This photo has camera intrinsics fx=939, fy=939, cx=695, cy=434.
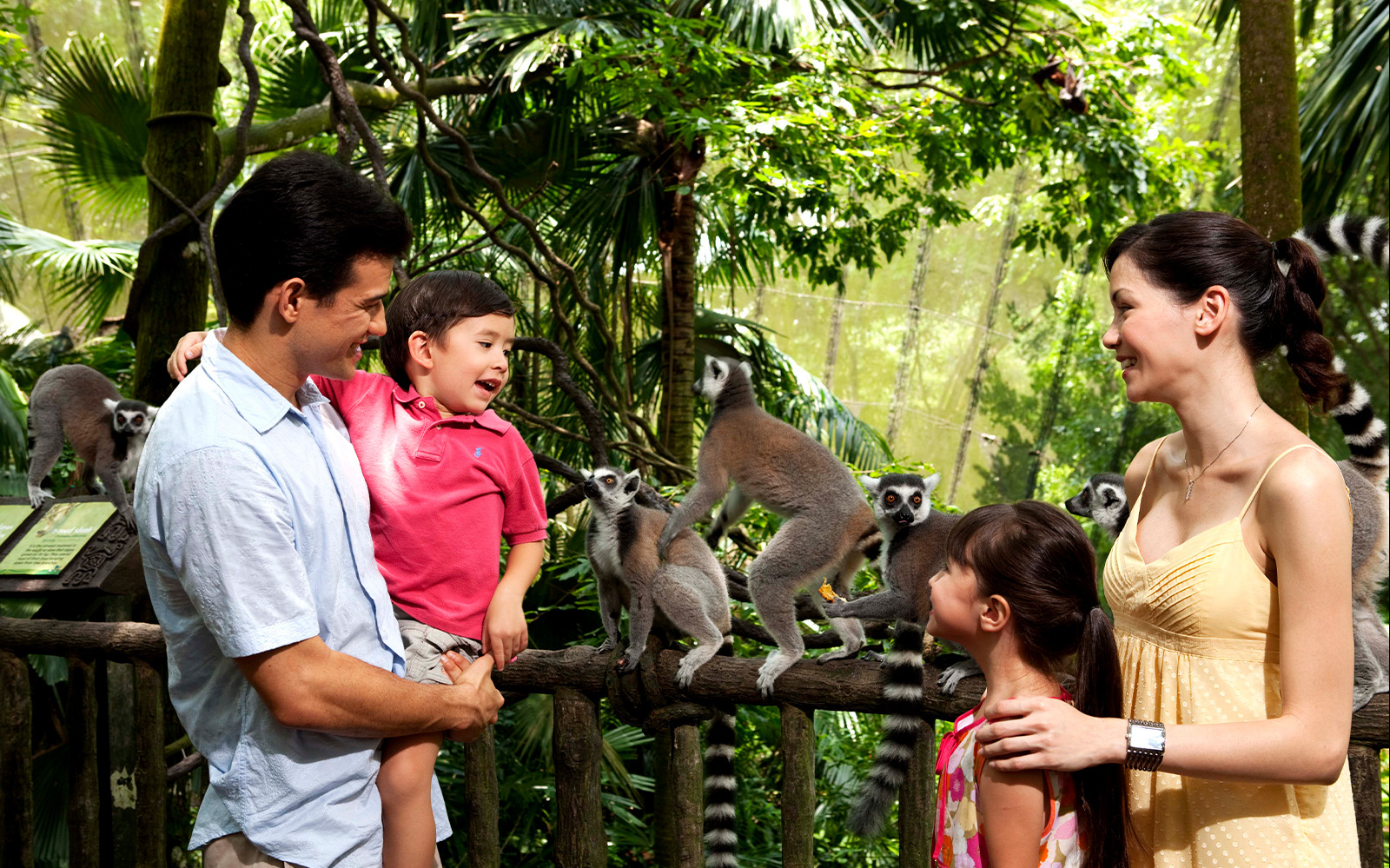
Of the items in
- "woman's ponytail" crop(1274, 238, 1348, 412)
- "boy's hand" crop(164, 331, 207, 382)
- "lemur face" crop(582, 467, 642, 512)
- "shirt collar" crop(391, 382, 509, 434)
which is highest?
"woman's ponytail" crop(1274, 238, 1348, 412)

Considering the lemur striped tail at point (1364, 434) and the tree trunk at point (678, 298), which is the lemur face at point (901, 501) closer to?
the lemur striped tail at point (1364, 434)

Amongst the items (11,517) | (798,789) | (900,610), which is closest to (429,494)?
(798,789)

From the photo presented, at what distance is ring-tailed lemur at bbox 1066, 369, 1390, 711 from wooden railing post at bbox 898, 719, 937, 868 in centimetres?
91

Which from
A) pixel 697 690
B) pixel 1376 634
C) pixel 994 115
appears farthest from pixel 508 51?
pixel 1376 634

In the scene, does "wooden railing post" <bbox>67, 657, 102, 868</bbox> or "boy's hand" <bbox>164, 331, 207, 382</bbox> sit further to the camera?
"wooden railing post" <bbox>67, 657, 102, 868</bbox>

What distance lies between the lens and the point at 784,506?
8.80 ft

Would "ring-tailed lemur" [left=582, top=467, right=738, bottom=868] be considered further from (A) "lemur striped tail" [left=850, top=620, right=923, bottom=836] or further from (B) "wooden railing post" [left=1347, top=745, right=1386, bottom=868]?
(B) "wooden railing post" [left=1347, top=745, right=1386, bottom=868]

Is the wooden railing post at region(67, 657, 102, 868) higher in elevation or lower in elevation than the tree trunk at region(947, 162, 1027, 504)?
higher

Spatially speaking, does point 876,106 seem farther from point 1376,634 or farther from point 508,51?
point 1376,634

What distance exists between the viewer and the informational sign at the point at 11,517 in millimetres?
2934

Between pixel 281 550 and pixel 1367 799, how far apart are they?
174 centimetres

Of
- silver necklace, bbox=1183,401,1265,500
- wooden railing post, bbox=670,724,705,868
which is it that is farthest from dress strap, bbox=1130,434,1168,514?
wooden railing post, bbox=670,724,705,868

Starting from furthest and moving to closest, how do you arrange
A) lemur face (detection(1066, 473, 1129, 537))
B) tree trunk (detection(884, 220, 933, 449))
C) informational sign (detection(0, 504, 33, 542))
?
tree trunk (detection(884, 220, 933, 449)) < informational sign (detection(0, 504, 33, 542)) < lemur face (detection(1066, 473, 1129, 537))

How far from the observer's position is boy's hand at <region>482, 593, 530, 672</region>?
1611 mm
